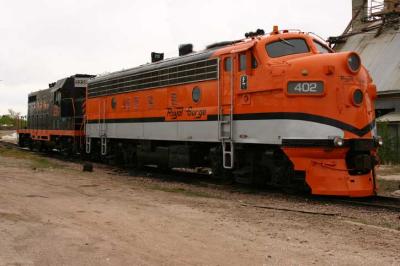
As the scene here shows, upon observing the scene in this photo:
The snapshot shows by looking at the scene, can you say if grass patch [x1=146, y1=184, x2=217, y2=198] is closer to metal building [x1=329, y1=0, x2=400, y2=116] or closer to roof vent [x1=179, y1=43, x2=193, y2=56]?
roof vent [x1=179, y1=43, x2=193, y2=56]

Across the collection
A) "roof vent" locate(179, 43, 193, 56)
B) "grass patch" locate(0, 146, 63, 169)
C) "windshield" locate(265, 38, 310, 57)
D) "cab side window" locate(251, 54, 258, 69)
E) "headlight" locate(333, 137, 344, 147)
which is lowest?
"grass patch" locate(0, 146, 63, 169)

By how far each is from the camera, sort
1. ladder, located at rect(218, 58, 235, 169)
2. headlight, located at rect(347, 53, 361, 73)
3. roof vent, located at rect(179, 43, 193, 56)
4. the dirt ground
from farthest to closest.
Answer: roof vent, located at rect(179, 43, 193, 56) → ladder, located at rect(218, 58, 235, 169) → headlight, located at rect(347, 53, 361, 73) → the dirt ground

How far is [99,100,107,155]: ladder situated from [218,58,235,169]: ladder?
297 inches

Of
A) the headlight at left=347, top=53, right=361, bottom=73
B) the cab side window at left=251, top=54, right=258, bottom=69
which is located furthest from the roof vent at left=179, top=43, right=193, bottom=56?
the headlight at left=347, top=53, right=361, bottom=73

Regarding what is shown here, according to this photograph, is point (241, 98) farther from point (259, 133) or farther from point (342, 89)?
point (342, 89)

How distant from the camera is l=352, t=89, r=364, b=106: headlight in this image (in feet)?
32.5

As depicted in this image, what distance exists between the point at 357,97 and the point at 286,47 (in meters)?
2.15

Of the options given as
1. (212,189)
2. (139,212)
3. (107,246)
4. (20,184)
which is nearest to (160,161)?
(212,189)

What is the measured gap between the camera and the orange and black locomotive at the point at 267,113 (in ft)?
32.2

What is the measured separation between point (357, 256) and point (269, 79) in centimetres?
562

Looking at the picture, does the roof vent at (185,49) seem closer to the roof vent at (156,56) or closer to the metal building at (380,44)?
the roof vent at (156,56)

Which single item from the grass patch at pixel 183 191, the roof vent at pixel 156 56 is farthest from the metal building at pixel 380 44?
the grass patch at pixel 183 191

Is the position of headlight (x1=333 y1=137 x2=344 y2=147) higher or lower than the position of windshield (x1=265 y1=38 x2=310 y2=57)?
lower

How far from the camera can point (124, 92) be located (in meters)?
17.0
